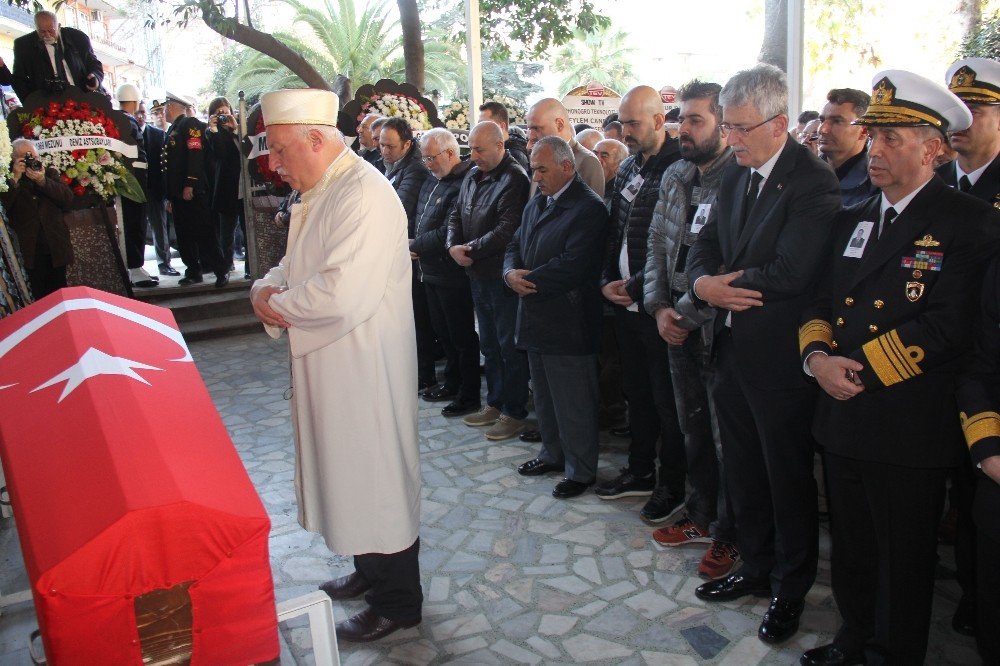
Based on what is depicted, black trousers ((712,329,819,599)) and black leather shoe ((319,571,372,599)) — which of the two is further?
black leather shoe ((319,571,372,599))

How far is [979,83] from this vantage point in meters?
3.05

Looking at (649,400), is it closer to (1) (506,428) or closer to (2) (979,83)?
(1) (506,428)

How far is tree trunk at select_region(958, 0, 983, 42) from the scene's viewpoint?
10.3 m

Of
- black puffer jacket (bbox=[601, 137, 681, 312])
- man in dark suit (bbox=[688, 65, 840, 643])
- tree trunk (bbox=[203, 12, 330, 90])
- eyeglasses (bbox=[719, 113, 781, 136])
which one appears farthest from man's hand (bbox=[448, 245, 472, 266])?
tree trunk (bbox=[203, 12, 330, 90])

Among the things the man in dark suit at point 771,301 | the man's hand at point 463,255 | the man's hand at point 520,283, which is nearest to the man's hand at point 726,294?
the man in dark suit at point 771,301

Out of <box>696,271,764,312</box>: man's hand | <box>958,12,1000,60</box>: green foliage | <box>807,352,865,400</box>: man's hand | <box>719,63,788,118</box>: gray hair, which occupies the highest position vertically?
<box>958,12,1000,60</box>: green foliage

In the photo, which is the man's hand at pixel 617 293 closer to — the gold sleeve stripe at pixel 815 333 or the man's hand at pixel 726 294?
the man's hand at pixel 726 294

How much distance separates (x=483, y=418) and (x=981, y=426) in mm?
3817

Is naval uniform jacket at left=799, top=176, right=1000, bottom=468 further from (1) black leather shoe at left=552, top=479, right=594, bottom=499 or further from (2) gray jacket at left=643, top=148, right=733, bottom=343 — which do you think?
(1) black leather shoe at left=552, top=479, right=594, bottom=499

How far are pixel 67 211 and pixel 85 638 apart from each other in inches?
277

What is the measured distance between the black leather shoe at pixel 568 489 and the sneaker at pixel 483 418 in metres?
1.31

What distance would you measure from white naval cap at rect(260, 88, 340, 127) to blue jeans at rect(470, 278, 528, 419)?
221 centimetres

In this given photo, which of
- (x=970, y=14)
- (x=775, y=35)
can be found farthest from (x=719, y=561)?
(x=970, y=14)

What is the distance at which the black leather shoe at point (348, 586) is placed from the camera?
3484 millimetres
